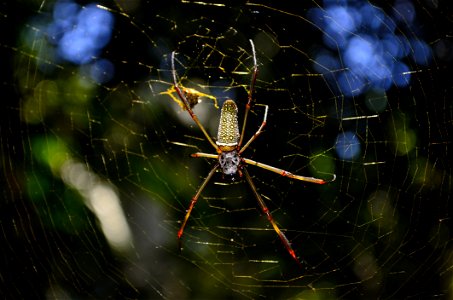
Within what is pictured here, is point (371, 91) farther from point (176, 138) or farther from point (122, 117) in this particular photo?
point (122, 117)

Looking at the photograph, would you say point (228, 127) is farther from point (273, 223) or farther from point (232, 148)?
point (273, 223)

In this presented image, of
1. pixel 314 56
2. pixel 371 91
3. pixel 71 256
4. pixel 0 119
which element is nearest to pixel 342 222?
pixel 371 91

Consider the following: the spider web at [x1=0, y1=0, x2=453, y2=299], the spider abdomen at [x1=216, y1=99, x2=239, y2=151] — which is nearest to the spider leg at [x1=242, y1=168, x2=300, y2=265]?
the spider abdomen at [x1=216, y1=99, x2=239, y2=151]

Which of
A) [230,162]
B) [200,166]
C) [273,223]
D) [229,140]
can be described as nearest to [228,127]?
[229,140]

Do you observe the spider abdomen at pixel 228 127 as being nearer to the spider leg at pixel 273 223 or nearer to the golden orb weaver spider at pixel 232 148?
the golden orb weaver spider at pixel 232 148

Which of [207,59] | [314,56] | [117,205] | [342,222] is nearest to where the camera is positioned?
[207,59]

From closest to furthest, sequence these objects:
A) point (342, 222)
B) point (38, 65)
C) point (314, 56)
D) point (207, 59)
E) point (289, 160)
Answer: point (207, 59) → point (289, 160) → point (314, 56) → point (342, 222) → point (38, 65)

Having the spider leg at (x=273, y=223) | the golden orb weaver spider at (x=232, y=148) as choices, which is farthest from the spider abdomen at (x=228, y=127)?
the spider leg at (x=273, y=223)
